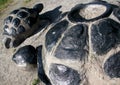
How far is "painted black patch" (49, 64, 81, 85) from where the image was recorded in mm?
4379

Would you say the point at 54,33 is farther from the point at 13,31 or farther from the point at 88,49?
the point at 13,31

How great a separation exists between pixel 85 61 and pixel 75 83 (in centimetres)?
33

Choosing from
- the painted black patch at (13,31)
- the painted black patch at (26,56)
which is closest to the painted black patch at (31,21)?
the painted black patch at (13,31)

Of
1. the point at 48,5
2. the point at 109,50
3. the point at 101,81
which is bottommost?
→ the point at 48,5

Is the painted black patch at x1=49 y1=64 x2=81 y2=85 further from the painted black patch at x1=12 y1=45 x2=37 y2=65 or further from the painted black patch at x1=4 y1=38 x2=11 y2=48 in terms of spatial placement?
the painted black patch at x1=4 y1=38 x2=11 y2=48

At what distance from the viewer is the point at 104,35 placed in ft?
14.1

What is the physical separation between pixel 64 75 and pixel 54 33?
660 mm

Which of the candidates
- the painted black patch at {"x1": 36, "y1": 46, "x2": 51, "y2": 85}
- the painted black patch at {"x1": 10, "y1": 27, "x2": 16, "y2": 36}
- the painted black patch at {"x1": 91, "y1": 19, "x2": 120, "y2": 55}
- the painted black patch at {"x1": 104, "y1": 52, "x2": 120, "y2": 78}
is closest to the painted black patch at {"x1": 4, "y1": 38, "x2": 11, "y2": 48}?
the painted black patch at {"x1": 10, "y1": 27, "x2": 16, "y2": 36}

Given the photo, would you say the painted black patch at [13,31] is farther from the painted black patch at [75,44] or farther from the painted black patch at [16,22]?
the painted black patch at [75,44]

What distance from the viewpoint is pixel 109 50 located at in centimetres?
427

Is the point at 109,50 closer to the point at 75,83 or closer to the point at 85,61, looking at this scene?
the point at 85,61

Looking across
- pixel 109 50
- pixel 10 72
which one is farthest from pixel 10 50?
pixel 109 50

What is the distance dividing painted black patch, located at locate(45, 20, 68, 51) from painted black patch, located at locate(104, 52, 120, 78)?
0.80m

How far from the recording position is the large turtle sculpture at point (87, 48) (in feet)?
14.0
